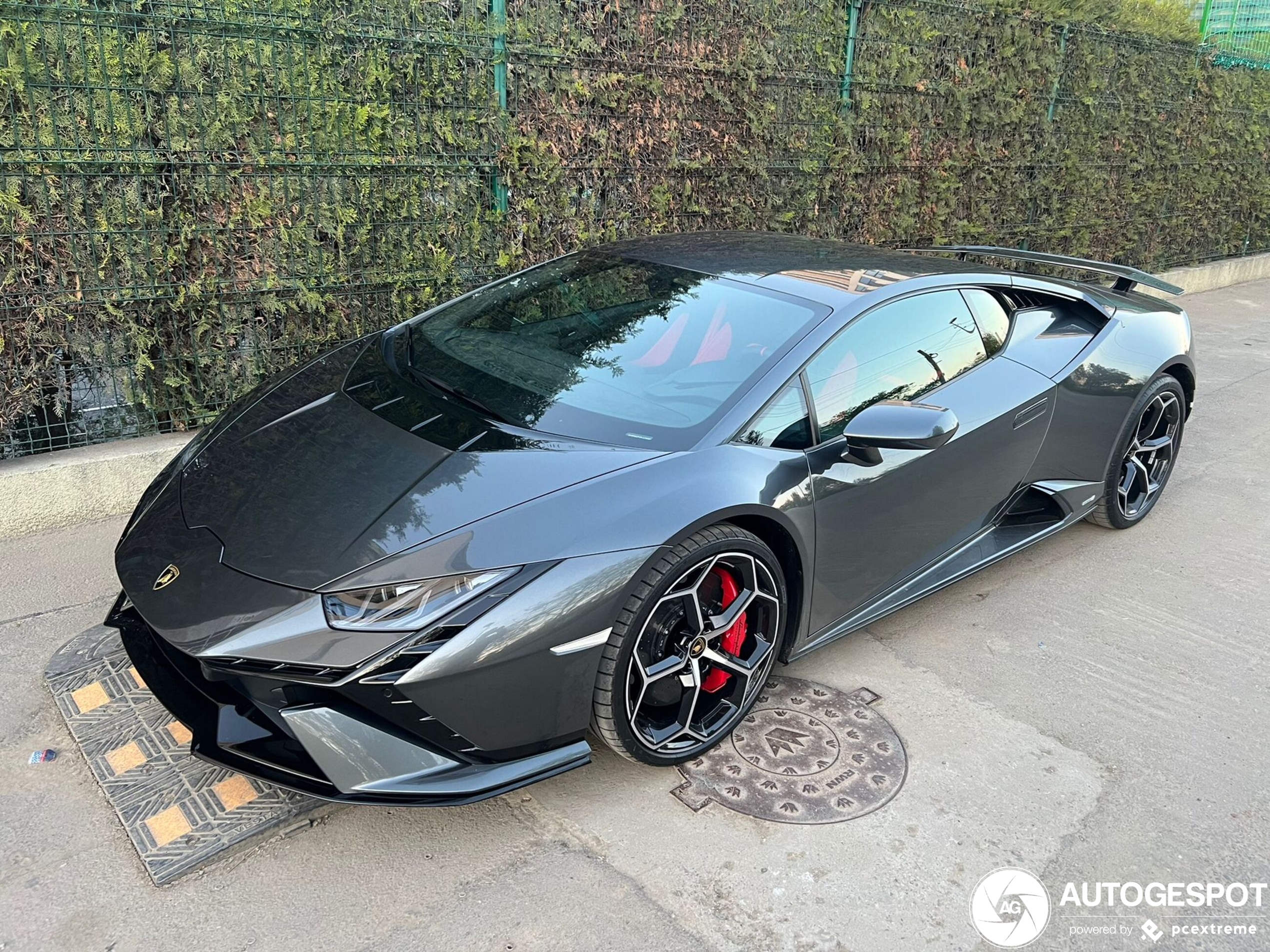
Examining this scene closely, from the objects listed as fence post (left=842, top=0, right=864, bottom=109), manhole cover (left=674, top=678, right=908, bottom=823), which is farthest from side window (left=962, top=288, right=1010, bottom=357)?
fence post (left=842, top=0, right=864, bottom=109)

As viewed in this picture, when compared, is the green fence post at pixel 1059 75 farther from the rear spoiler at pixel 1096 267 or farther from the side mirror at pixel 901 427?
the side mirror at pixel 901 427

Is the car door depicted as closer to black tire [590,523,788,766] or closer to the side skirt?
the side skirt

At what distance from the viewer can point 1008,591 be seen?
13.2 feet

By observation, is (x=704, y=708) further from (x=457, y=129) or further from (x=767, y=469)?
(x=457, y=129)

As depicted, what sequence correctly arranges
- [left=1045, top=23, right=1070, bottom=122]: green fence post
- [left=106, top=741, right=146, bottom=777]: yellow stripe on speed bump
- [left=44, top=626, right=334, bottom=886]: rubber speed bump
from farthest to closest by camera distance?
[left=1045, top=23, right=1070, bottom=122]: green fence post < [left=106, top=741, right=146, bottom=777]: yellow stripe on speed bump < [left=44, top=626, right=334, bottom=886]: rubber speed bump

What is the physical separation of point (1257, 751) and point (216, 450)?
11.3 ft

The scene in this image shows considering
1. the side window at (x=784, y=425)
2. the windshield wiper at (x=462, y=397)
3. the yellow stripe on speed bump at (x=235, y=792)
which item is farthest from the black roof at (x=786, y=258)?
the yellow stripe on speed bump at (x=235, y=792)

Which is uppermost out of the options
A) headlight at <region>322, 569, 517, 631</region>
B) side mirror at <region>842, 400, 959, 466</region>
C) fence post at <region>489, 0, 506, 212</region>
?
fence post at <region>489, 0, 506, 212</region>

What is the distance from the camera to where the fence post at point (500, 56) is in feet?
16.5

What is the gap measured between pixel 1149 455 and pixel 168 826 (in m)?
4.47

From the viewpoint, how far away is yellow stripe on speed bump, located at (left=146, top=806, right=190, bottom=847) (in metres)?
2.43

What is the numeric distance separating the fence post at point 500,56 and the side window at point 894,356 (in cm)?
275

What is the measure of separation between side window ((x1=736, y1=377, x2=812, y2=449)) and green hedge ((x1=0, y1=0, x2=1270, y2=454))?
283 centimetres

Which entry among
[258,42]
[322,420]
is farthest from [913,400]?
[258,42]
